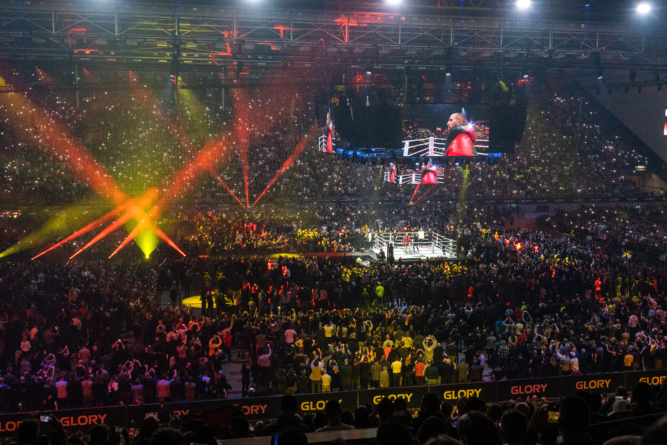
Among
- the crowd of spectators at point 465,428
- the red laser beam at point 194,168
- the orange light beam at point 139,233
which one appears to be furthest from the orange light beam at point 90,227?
the crowd of spectators at point 465,428

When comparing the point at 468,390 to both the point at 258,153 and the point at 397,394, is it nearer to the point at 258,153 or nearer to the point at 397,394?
the point at 397,394

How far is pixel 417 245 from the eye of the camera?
968 inches

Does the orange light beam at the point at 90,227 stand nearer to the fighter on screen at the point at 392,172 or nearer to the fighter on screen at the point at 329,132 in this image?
the fighter on screen at the point at 329,132

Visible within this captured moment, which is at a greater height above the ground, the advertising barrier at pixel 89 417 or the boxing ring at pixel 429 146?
the boxing ring at pixel 429 146

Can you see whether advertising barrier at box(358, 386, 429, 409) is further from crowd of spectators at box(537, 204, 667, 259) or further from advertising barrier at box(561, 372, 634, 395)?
crowd of spectators at box(537, 204, 667, 259)

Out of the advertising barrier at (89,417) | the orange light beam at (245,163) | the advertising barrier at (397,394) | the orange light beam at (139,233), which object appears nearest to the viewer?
the advertising barrier at (89,417)

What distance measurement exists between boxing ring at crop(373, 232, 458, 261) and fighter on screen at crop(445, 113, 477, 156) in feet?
15.8

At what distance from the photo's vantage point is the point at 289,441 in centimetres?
282

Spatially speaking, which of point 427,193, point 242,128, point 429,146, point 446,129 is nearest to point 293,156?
point 242,128

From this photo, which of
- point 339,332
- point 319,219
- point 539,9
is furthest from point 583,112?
point 339,332

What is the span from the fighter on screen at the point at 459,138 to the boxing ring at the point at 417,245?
4831 mm

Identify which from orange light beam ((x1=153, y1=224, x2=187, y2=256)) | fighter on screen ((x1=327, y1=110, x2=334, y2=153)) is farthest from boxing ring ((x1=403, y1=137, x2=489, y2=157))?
orange light beam ((x1=153, y1=224, x2=187, y2=256))

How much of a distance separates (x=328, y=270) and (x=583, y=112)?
97.2 feet

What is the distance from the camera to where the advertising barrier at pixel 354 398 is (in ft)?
28.7
